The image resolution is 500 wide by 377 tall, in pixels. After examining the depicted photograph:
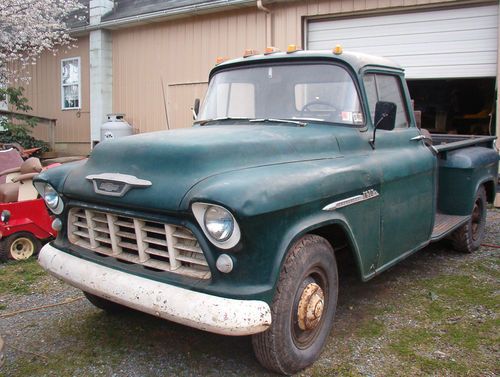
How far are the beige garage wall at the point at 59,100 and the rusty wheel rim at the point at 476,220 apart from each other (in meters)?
11.3

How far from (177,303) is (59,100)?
45.8 ft

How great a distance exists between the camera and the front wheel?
2705 mm

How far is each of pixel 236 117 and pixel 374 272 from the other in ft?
5.20

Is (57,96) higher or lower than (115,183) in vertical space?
higher

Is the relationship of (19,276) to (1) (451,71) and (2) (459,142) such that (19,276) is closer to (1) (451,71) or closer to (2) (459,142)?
(2) (459,142)

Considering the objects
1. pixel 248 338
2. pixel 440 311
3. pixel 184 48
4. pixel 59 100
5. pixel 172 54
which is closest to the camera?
pixel 248 338

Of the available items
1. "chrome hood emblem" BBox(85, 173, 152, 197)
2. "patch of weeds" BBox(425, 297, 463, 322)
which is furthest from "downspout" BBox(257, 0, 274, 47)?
"chrome hood emblem" BBox(85, 173, 152, 197)

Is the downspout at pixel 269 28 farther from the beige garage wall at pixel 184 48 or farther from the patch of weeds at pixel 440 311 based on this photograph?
the patch of weeds at pixel 440 311

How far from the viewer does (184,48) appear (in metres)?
11.9

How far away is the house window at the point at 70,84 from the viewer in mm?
14344

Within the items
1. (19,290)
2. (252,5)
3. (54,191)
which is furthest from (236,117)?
(252,5)

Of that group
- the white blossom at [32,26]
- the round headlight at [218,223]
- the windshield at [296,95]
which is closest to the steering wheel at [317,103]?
the windshield at [296,95]

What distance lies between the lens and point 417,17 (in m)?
9.14

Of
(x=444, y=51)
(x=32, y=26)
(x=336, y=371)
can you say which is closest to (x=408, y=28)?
(x=444, y=51)
